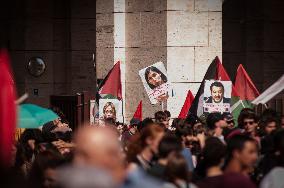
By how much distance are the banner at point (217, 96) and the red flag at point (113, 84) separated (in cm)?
184

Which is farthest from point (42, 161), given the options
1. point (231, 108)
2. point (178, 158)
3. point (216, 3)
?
point (216, 3)

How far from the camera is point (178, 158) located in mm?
6148

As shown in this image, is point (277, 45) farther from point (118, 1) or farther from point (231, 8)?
point (118, 1)

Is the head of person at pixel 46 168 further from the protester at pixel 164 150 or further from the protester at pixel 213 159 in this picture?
the protester at pixel 213 159

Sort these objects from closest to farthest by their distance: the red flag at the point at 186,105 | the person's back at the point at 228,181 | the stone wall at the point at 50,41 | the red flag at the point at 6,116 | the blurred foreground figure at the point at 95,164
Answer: the blurred foreground figure at the point at 95,164 → the red flag at the point at 6,116 → the person's back at the point at 228,181 → the red flag at the point at 186,105 → the stone wall at the point at 50,41

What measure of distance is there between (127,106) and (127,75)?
0.54 m

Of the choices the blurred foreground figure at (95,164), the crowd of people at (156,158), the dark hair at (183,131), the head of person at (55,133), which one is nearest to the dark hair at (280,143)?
the crowd of people at (156,158)

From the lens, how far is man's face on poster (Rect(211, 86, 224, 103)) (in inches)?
538

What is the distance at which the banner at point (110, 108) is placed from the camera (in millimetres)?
15039

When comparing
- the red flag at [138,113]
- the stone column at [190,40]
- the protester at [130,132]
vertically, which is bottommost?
the protester at [130,132]

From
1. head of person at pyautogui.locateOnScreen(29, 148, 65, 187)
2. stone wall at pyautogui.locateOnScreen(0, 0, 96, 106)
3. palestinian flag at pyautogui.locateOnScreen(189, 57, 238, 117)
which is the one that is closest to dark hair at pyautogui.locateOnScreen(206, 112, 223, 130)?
palestinian flag at pyautogui.locateOnScreen(189, 57, 238, 117)

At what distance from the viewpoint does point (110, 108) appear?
15.1m

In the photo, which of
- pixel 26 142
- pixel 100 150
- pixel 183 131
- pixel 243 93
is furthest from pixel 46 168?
pixel 243 93

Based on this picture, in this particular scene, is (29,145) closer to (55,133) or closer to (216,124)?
(55,133)
